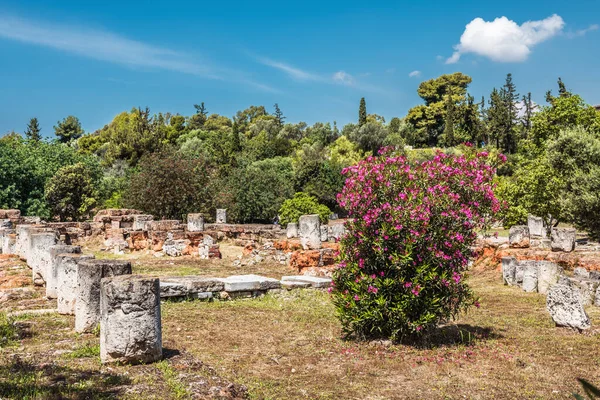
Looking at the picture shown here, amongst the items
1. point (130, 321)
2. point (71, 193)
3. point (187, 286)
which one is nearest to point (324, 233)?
point (187, 286)

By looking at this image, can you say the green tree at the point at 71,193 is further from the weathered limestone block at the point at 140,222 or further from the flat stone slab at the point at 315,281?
the flat stone slab at the point at 315,281

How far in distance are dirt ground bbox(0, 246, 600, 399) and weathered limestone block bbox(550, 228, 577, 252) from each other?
601 centimetres

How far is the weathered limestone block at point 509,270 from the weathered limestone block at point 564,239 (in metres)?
2.84

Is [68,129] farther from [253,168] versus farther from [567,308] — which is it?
[567,308]

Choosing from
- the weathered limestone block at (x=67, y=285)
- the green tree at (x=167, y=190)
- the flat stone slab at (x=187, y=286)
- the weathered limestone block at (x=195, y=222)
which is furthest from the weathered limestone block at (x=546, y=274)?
the green tree at (x=167, y=190)

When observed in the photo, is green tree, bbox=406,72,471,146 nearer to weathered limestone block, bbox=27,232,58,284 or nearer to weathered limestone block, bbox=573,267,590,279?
weathered limestone block, bbox=573,267,590,279

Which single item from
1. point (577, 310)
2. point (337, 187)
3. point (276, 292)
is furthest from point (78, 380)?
point (337, 187)

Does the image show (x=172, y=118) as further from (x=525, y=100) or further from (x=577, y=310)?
(x=577, y=310)

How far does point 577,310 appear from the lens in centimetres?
852

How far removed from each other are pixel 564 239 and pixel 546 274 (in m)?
4.03

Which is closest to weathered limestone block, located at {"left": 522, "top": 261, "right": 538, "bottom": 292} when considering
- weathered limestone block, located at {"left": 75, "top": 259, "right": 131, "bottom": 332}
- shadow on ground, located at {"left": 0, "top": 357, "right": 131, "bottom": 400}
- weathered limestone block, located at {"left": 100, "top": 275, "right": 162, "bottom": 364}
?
weathered limestone block, located at {"left": 75, "top": 259, "right": 131, "bottom": 332}

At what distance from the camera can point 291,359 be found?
22.5 feet

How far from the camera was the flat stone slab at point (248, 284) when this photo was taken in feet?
36.2

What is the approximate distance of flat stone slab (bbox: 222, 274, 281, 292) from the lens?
434 inches
